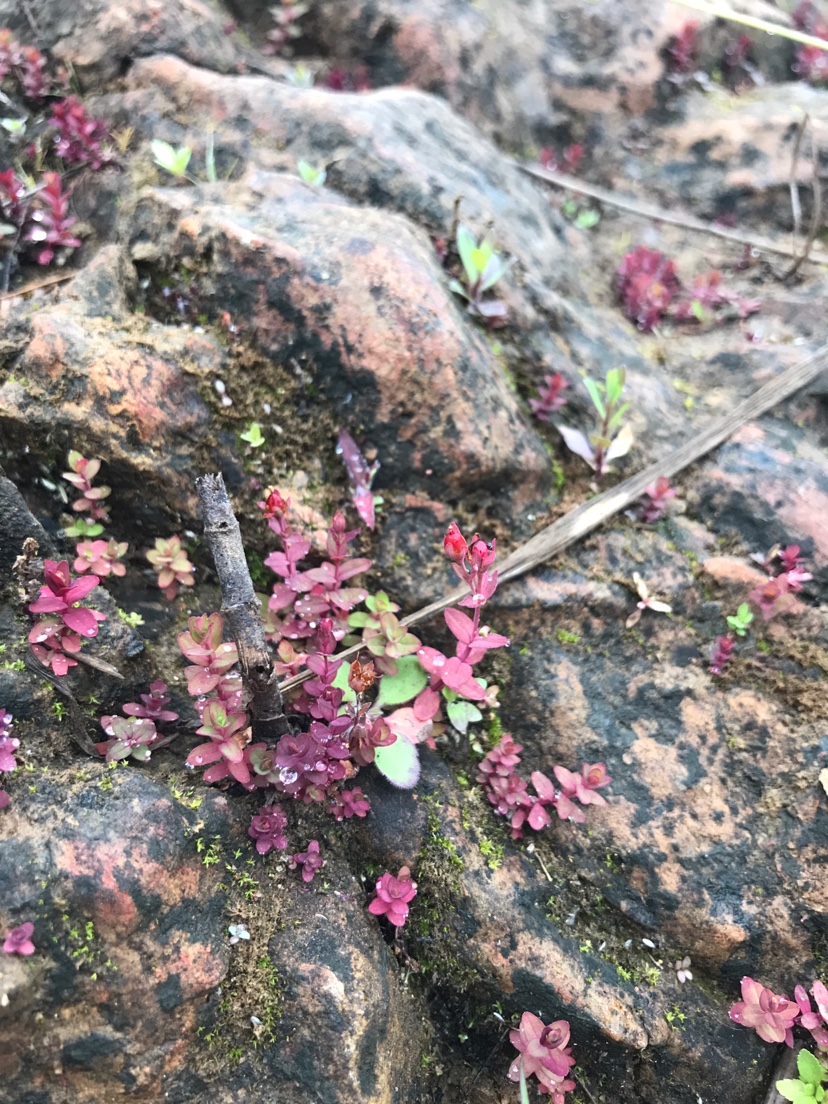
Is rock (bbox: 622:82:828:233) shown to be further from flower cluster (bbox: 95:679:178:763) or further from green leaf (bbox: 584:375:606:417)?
flower cluster (bbox: 95:679:178:763)

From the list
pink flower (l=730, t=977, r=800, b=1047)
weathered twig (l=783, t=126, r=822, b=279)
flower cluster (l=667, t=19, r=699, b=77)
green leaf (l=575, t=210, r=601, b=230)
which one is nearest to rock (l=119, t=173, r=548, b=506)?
pink flower (l=730, t=977, r=800, b=1047)

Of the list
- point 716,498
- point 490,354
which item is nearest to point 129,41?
point 490,354

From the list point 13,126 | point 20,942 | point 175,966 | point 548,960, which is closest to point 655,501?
point 548,960

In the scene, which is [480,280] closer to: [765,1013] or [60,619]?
[60,619]

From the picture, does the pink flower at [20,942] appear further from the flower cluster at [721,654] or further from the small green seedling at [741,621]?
the small green seedling at [741,621]

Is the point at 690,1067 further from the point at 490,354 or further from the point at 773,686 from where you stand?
the point at 490,354

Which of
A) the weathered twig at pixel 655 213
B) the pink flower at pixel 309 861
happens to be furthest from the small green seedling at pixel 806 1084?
the weathered twig at pixel 655 213
